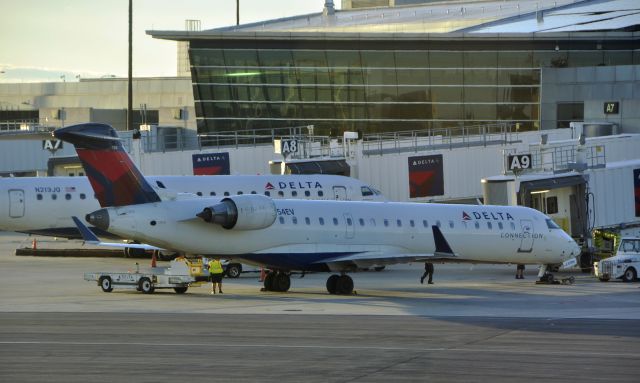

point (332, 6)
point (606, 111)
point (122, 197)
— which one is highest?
point (332, 6)

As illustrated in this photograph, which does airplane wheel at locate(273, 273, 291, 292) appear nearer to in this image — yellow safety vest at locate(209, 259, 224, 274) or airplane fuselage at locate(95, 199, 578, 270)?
airplane fuselage at locate(95, 199, 578, 270)

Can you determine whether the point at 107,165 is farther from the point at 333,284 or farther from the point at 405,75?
the point at 405,75

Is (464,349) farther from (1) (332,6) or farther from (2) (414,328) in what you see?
(1) (332,6)

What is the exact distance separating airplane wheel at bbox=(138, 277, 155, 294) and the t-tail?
3247mm

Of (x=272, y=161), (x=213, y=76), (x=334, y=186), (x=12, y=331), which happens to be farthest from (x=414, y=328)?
(x=213, y=76)

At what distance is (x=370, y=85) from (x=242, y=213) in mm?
43903

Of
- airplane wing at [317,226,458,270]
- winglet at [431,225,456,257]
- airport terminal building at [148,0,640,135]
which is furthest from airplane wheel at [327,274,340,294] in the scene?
airport terminal building at [148,0,640,135]

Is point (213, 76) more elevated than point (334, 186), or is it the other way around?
Result: point (213, 76)

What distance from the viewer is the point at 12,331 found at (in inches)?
1079

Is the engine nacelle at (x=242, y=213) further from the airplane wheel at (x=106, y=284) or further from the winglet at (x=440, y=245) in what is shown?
the winglet at (x=440, y=245)

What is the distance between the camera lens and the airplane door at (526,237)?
4181 cm

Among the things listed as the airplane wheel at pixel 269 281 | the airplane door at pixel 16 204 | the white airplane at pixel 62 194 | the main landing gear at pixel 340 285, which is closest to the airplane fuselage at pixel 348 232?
the main landing gear at pixel 340 285

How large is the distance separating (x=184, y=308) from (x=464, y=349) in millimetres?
9993

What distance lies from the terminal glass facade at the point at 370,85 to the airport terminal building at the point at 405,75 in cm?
6
